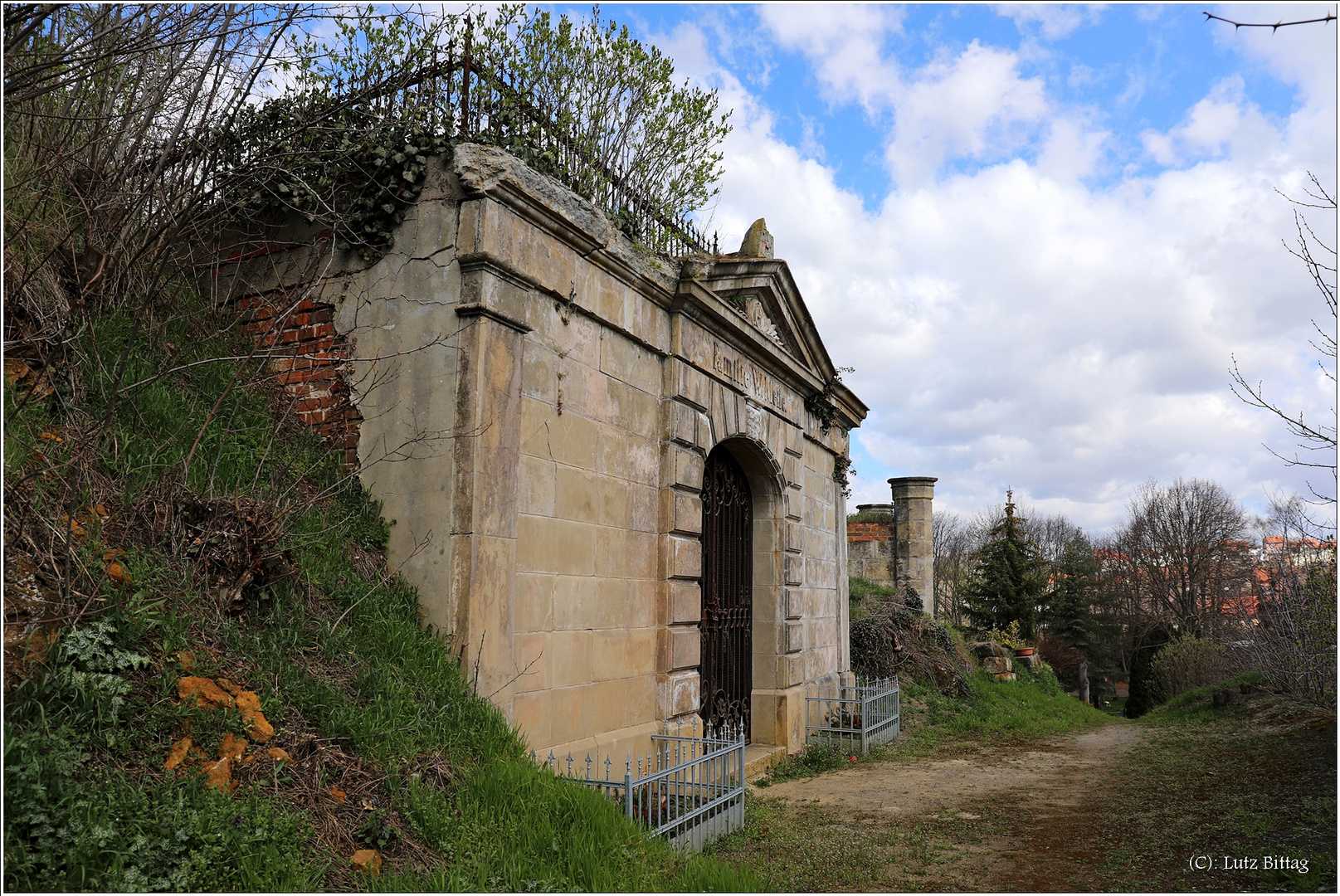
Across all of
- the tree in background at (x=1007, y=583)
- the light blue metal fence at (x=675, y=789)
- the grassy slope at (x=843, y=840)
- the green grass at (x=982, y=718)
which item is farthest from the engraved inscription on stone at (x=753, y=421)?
the tree in background at (x=1007, y=583)

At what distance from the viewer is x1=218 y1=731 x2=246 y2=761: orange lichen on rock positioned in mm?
3668

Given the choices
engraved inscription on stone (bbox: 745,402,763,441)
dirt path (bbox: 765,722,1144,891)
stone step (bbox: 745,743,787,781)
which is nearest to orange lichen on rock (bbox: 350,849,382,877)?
dirt path (bbox: 765,722,1144,891)

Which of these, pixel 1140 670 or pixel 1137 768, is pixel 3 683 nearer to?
pixel 1137 768

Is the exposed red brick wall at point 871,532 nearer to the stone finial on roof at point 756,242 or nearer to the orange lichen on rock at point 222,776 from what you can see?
the stone finial on roof at point 756,242

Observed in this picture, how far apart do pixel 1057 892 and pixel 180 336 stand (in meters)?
6.59

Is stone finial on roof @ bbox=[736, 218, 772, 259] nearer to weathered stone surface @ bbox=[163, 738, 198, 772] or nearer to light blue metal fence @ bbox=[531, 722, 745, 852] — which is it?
light blue metal fence @ bbox=[531, 722, 745, 852]

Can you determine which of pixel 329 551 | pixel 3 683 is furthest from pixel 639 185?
pixel 3 683

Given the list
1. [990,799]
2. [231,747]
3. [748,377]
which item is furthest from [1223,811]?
[231,747]

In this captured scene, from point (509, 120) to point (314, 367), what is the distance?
2286mm

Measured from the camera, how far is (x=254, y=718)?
3879mm

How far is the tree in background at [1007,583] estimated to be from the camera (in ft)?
86.4

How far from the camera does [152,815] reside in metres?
Result: 3.26

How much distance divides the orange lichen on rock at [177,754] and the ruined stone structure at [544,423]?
1784mm

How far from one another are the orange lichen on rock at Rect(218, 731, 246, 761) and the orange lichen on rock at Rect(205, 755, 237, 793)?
30 mm
